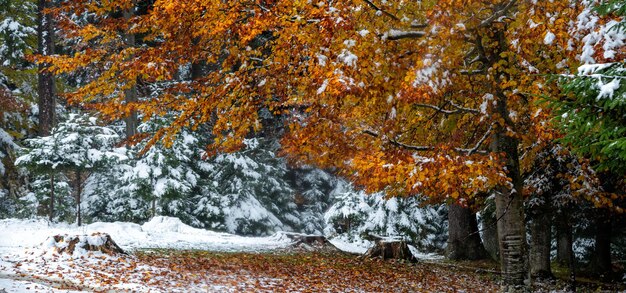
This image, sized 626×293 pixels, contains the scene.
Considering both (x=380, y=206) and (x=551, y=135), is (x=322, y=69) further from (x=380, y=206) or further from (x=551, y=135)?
(x=380, y=206)

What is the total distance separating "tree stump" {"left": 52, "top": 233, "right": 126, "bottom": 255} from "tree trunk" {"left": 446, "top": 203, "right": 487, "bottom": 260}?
11.4 m

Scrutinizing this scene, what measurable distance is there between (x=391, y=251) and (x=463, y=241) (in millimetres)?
3749

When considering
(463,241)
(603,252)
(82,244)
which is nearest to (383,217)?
(463,241)

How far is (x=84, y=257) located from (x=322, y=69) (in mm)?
5953

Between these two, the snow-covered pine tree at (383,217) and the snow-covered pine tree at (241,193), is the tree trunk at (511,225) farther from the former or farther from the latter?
the snow-covered pine tree at (241,193)

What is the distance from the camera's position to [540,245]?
46.5ft

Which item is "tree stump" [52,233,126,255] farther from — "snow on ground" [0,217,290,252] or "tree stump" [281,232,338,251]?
"tree stump" [281,232,338,251]

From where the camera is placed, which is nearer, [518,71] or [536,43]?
[536,43]

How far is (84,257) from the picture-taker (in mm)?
10164

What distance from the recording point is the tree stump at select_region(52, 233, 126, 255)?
10.4 metres

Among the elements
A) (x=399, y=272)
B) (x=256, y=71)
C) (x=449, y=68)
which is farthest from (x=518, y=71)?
(x=399, y=272)

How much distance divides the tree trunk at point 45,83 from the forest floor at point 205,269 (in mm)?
7512

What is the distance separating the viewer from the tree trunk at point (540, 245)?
554 inches

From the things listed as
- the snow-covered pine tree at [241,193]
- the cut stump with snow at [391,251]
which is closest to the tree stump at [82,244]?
the cut stump with snow at [391,251]
